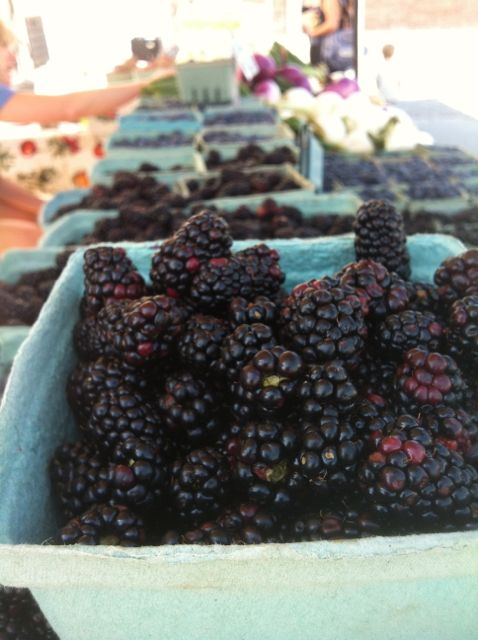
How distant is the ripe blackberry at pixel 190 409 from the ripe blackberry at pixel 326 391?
0.57 feet

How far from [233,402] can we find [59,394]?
1.29 ft

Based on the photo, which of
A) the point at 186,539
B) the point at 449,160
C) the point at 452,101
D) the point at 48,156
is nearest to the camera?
the point at 186,539

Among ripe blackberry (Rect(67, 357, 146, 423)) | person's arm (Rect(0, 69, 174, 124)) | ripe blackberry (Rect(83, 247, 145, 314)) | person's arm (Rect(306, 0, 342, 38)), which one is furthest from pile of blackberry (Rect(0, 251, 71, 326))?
person's arm (Rect(306, 0, 342, 38))

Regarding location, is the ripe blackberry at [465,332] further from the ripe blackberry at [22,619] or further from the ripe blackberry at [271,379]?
the ripe blackberry at [22,619]

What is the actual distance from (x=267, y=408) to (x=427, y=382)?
0.78 ft

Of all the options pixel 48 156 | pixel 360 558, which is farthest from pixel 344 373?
pixel 48 156

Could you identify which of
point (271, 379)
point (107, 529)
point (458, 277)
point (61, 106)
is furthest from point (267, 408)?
point (61, 106)

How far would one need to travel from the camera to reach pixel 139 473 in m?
0.82

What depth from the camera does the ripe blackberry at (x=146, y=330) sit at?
0.91 meters

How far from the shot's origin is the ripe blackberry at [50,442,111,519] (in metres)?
0.86

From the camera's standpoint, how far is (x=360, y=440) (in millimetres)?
782

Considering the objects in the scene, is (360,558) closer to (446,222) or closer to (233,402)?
(233,402)

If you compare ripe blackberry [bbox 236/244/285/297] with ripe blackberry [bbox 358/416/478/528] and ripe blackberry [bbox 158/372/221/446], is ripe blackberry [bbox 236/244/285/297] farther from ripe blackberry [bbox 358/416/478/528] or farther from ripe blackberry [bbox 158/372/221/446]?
ripe blackberry [bbox 358/416/478/528]

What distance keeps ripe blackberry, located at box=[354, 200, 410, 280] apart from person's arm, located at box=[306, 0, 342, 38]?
6343 millimetres
